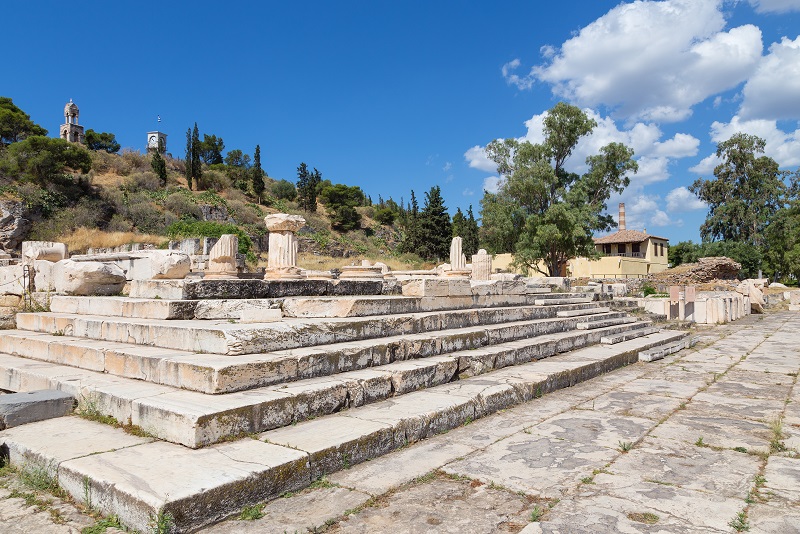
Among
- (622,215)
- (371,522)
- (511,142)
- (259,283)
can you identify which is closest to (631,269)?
(622,215)

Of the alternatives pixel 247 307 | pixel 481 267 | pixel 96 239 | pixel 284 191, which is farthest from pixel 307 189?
pixel 247 307

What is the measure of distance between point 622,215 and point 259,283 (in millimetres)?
54947

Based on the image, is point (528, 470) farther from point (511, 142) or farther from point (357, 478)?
point (511, 142)

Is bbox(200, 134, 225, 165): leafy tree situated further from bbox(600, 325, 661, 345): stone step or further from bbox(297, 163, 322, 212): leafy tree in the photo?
bbox(600, 325, 661, 345): stone step

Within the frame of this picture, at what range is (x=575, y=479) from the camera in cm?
302

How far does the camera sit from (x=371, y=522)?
2473 millimetres

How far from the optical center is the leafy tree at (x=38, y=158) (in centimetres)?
3300

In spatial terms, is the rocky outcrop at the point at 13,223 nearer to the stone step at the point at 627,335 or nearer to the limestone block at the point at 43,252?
the limestone block at the point at 43,252

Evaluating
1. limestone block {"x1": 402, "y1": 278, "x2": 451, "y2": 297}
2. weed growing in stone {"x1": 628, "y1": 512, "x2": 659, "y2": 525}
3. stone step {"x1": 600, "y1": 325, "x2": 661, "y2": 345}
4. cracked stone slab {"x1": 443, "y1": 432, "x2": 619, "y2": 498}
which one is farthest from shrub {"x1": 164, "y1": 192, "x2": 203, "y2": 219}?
weed growing in stone {"x1": 628, "y1": 512, "x2": 659, "y2": 525}

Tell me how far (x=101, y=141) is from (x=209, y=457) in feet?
210

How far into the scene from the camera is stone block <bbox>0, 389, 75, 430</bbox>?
3533mm

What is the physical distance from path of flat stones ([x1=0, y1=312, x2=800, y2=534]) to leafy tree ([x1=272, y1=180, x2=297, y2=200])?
56.2 m

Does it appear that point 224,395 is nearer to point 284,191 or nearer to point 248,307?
point 248,307

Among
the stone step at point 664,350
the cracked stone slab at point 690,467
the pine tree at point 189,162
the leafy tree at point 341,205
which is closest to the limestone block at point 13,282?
the cracked stone slab at point 690,467
